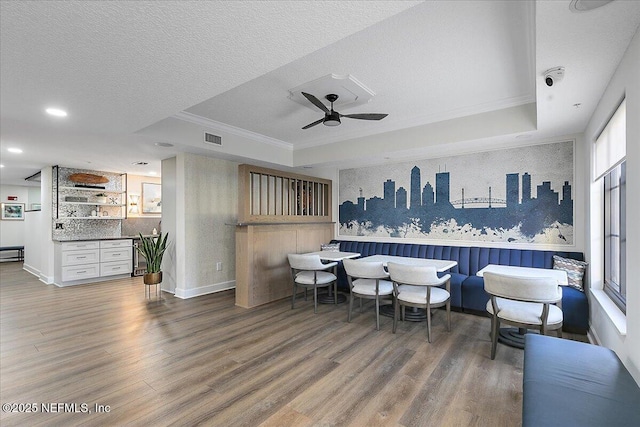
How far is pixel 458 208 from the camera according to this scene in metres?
4.69

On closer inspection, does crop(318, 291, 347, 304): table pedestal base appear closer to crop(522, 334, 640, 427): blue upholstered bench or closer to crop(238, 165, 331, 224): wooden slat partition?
crop(238, 165, 331, 224): wooden slat partition

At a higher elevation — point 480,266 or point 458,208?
point 458,208

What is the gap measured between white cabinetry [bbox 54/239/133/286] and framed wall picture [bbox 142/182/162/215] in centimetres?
128

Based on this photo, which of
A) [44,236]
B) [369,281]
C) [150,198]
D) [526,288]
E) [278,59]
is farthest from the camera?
[150,198]

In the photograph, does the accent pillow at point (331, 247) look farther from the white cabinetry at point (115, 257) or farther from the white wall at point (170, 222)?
the white cabinetry at point (115, 257)

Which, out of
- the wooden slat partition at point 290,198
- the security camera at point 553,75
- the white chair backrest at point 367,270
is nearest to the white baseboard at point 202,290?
the wooden slat partition at point 290,198

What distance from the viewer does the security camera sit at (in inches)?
83.4

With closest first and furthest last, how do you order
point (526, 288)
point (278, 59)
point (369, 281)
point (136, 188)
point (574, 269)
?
point (278, 59) < point (526, 288) < point (574, 269) < point (369, 281) < point (136, 188)

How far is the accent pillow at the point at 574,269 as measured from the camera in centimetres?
342

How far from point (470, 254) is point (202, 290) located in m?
4.20

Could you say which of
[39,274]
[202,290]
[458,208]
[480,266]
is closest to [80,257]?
Result: [39,274]

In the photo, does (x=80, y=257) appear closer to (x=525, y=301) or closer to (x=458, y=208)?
(x=458, y=208)


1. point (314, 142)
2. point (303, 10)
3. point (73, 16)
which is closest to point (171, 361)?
point (73, 16)

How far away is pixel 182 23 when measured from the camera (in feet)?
5.62
